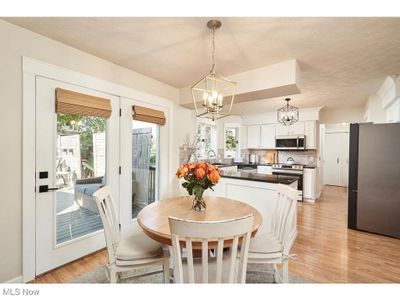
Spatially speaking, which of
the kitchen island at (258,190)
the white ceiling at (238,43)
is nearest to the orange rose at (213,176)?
the kitchen island at (258,190)

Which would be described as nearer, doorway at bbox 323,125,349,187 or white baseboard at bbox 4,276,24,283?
white baseboard at bbox 4,276,24,283

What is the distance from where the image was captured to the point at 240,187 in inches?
116

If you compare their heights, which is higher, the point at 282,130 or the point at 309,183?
the point at 282,130

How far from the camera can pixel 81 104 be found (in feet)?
7.23

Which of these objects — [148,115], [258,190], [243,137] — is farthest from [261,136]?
[148,115]

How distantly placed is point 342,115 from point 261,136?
2.14 m

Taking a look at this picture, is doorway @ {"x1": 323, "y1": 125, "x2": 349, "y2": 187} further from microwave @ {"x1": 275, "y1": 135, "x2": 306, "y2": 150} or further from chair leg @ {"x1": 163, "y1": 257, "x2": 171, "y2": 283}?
chair leg @ {"x1": 163, "y1": 257, "x2": 171, "y2": 283}

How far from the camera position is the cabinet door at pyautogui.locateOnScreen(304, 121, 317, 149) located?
5.15m

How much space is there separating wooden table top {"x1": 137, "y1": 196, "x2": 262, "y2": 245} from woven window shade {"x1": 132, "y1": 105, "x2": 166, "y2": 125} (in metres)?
1.35

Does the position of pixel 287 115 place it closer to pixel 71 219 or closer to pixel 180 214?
pixel 180 214

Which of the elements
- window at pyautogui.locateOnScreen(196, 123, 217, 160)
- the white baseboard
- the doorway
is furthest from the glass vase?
the doorway

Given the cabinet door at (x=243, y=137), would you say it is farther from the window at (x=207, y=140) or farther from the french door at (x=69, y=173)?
the french door at (x=69, y=173)
